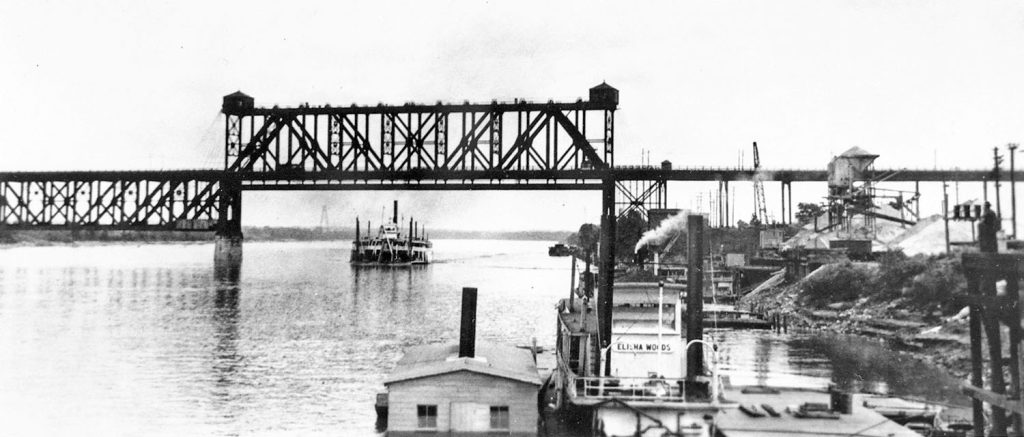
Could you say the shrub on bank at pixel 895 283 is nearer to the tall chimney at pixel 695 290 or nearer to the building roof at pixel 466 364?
the tall chimney at pixel 695 290

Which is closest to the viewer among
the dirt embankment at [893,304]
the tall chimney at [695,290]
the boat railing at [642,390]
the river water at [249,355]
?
the boat railing at [642,390]

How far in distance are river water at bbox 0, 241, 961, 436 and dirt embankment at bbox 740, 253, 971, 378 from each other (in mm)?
1782

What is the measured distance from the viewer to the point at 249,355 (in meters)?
52.4

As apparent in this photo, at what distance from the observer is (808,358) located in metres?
49.8

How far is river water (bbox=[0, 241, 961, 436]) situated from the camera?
35844mm

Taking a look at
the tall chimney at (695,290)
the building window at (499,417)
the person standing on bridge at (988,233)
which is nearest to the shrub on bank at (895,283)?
the tall chimney at (695,290)

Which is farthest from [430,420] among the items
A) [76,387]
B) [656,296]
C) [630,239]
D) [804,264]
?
[630,239]

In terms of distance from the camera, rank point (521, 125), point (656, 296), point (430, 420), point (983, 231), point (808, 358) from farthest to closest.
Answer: point (521, 125) < point (808, 358) < point (656, 296) < point (430, 420) < point (983, 231)

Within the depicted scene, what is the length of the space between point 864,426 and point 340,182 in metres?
103

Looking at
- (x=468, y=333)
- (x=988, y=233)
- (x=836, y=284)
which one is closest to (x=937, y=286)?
(x=836, y=284)

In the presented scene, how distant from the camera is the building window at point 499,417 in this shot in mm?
27250

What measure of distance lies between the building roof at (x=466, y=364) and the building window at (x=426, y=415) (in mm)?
972

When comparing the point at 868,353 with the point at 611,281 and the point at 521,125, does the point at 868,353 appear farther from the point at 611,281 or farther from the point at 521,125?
the point at 521,125

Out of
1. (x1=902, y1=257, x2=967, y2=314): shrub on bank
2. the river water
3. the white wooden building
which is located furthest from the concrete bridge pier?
the white wooden building
